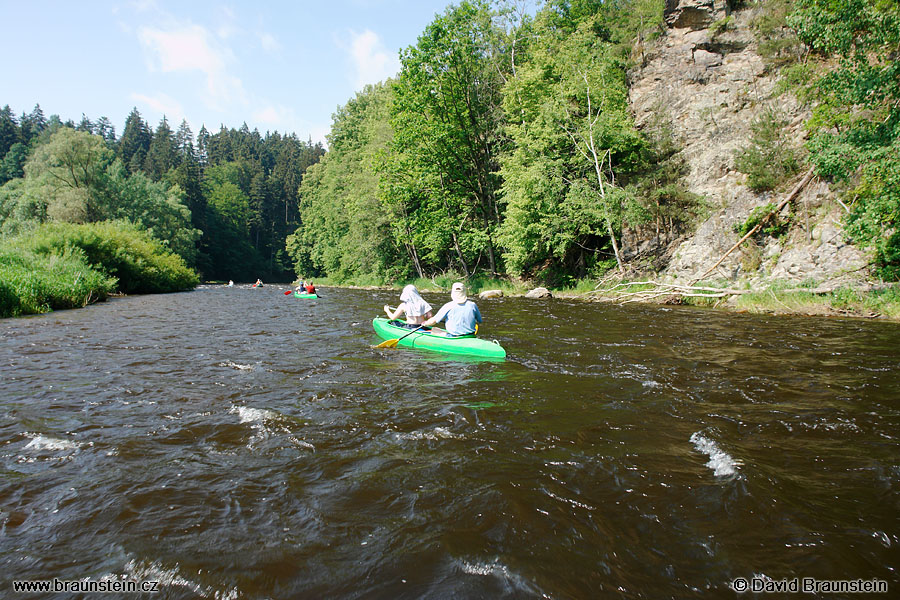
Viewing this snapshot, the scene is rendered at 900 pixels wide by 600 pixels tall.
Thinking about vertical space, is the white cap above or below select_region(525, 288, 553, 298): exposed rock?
above

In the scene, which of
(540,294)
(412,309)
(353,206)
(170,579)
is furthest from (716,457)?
(353,206)

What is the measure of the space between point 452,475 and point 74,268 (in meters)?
21.5

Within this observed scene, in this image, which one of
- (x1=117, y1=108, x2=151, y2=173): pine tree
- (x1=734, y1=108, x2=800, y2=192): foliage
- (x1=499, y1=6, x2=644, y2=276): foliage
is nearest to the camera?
(x1=734, y1=108, x2=800, y2=192): foliage

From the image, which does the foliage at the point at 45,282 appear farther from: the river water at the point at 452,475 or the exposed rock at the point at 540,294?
the exposed rock at the point at 540,294

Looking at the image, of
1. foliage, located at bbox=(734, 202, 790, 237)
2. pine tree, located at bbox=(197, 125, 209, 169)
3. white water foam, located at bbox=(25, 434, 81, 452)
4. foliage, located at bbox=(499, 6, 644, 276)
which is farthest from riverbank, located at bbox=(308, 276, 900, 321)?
pine tree, located at bbox=(197, 125, 209, 169)

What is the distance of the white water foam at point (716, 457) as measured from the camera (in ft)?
11.3

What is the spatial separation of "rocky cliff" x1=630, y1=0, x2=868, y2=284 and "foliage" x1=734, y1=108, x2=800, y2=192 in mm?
449

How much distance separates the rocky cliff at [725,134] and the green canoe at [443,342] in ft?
34.7

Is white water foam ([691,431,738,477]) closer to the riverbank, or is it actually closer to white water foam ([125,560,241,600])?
white water foam ([125,560,241,600])

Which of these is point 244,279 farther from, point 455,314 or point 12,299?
point 455,314

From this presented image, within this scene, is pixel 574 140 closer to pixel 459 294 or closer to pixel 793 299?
pixel 793 299

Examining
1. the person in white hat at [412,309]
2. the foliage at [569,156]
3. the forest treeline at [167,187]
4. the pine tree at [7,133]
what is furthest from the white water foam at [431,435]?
the pine tree at [7,133]

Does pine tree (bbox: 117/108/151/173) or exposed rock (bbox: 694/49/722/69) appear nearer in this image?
exposed rock (bbox: 694/49/722/69)

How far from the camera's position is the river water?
94.2 inches
